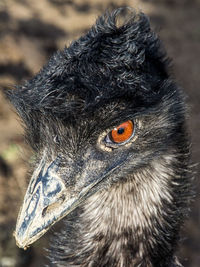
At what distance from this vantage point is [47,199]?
Answer: 6.83 feet

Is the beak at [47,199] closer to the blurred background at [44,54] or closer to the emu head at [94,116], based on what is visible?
the emu head at [94,116]

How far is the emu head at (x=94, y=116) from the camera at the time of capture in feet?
6.74

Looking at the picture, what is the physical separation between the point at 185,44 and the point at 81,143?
4.59 m

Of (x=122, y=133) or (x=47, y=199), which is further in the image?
(x=122, y=133)

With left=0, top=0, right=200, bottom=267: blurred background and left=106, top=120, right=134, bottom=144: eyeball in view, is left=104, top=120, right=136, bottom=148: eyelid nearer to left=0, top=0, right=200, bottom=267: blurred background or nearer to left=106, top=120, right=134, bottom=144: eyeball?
left=106, top=120, right=134, bottom=144: eyeball

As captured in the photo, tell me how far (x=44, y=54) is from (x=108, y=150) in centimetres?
394

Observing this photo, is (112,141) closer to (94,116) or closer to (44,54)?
(94,116)

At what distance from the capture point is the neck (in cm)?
243

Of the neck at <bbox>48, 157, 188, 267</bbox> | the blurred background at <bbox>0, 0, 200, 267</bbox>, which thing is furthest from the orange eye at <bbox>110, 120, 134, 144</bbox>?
the blurred background at <bbox>0, 0, 200, 267</bbox>

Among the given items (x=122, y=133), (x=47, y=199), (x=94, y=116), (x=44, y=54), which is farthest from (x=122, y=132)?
(x=44, y=54)

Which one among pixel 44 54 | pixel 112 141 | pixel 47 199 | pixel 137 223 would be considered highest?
pixel 44 54

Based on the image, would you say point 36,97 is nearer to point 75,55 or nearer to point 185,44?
point 75,55

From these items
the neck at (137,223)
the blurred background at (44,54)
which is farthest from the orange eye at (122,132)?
the blurred background at (44,54)

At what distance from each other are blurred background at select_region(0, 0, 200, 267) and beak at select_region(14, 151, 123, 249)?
72.8 inches
